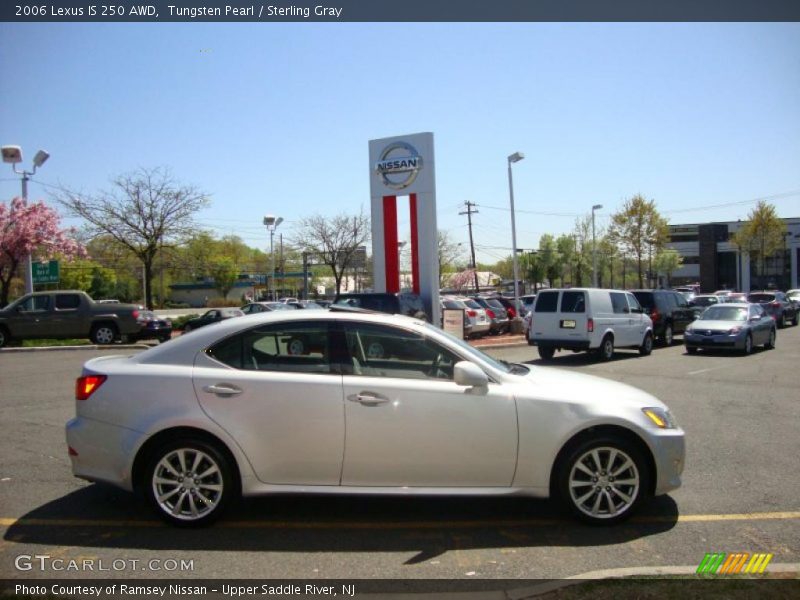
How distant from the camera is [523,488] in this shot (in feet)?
15.5

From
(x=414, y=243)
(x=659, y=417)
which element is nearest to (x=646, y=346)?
(x=414, y=243)

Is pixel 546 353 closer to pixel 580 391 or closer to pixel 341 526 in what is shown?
pixel 580 391

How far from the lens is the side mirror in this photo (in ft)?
15.2

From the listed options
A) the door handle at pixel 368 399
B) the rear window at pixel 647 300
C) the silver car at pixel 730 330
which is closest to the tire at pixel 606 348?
the silver car at pixel 730 330

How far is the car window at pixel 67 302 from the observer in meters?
19.9

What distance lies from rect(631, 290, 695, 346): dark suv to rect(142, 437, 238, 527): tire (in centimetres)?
1812

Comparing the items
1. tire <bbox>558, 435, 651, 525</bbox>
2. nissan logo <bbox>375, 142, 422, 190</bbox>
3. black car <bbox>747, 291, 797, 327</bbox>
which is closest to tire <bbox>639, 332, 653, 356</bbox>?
nissan logo <bbox>375, 142, 422, 190</bbox>

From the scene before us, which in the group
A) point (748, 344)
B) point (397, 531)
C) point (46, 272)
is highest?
point (46, 272)

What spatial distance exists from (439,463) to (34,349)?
17.8 metres

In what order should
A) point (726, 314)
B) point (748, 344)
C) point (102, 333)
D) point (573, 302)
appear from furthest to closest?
point (102, 333)
point (726, 314)
point (748, 344)
point (573, 302)

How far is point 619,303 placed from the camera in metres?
17.2

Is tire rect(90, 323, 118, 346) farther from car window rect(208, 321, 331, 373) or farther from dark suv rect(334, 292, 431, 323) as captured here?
car window rect(208, 321, 331, 373)

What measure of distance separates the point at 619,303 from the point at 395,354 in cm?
1366

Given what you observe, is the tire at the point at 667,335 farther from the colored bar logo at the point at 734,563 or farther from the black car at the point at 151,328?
the colored bar logo at the point at 734,563
